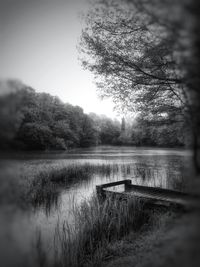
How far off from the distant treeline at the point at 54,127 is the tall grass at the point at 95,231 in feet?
12.2

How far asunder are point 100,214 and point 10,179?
4.87 meters

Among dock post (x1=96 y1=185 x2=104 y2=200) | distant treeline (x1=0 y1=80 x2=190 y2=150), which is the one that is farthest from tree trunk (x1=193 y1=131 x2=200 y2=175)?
dock post (x1=96 y1=185 x2=104 y2=200)

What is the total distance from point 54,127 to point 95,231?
63035 mm

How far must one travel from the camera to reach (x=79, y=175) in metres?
18.4

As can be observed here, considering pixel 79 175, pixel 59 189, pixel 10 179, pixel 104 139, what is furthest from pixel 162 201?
pixel 104 139

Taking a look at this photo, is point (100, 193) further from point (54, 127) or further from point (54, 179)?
point (54, 127)

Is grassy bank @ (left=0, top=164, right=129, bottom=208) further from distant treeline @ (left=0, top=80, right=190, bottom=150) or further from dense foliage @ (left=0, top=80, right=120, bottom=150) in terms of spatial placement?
dense foliage @ (left=0, top=80, right=120, bottom=150)

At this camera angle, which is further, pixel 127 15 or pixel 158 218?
pixel 127 15

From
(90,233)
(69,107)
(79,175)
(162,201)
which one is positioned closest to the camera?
(90,233)

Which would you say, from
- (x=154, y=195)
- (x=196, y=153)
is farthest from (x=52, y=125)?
(x=196, y=153)

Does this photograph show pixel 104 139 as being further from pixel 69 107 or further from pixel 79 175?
pixel 79 175

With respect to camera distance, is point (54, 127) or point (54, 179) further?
point (54, 127)

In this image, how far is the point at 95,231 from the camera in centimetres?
630

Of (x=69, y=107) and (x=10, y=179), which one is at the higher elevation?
(x=69, y=107)
